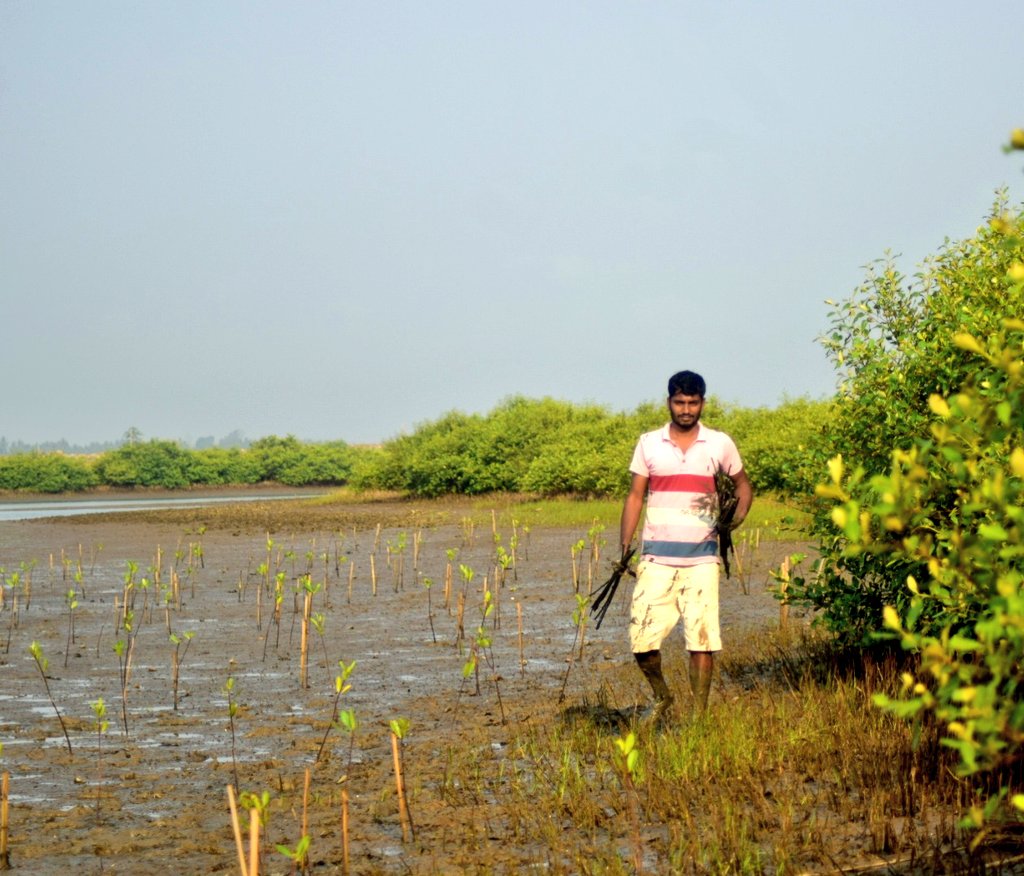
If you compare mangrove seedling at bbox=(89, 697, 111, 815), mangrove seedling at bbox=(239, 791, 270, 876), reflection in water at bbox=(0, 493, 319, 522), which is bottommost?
mangrove seedling at bbox=(89, 697, 111, 815)

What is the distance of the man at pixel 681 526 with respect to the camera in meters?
7.16

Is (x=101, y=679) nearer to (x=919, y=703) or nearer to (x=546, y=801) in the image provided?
(x=546, y=801)

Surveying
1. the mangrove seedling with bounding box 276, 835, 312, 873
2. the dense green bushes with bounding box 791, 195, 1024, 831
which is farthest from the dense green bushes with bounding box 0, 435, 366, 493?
the mangrove seedling with bounding box 276, 835, 312, 873

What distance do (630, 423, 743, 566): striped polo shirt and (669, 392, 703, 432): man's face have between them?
0.11 metres

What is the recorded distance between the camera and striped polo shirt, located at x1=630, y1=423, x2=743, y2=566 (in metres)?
7.16

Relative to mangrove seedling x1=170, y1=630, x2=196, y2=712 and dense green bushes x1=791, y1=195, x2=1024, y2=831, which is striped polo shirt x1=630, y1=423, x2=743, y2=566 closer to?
dense green bushes x1=791, y1=195, x2=1024, y2=831

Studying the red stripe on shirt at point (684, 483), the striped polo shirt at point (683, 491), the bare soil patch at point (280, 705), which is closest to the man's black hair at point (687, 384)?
the striped polo shirt at point (683, 491)

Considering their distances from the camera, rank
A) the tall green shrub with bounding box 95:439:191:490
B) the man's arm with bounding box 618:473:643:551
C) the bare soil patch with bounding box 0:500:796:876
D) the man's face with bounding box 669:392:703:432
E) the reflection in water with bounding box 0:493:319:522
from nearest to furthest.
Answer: the bare soil patch with bounding box 0:500:796:876, the man's face with bounding box 669:392:703:432, the man's arm with bounding box 618:473:643:551, the reflection in water with bounding box 0:493:319:522, the tall green shrub with bounding box 95:439:191:490

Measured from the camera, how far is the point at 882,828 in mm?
5285

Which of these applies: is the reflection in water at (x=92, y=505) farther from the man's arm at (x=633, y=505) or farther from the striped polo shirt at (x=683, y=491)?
the striped polo shirt at (x=683, y=491)

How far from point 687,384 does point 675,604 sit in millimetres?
1372

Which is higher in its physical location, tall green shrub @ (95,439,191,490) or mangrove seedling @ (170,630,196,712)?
tall green shrub @ (95,439,191,490)

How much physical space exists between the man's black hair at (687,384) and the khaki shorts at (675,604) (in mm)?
1051

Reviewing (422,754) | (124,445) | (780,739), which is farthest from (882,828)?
(124,445)
